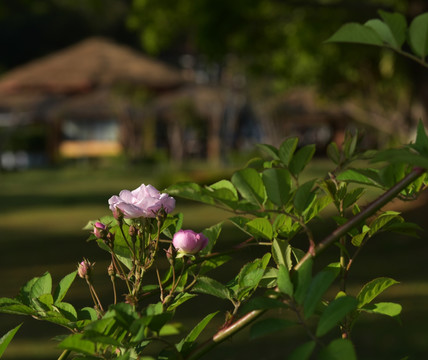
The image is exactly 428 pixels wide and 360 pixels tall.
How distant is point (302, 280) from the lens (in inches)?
44.9

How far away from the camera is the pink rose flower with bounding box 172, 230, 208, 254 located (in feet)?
4.38

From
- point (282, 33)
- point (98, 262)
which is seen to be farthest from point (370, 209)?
point (282, 33)

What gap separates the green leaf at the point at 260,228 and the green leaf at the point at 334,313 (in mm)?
324

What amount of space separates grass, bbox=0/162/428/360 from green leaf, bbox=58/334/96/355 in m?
0.20

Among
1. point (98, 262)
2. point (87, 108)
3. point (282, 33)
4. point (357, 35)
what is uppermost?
point (357, 35)

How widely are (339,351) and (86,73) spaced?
40927 mm

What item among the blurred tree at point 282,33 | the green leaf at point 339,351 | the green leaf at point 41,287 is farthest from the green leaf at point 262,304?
the blurred tree at point 282,33

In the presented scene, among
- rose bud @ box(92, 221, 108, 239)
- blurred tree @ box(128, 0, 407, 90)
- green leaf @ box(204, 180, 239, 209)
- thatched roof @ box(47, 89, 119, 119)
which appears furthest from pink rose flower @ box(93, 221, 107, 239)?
thatched roof @ box(47, 89, 119, 119)

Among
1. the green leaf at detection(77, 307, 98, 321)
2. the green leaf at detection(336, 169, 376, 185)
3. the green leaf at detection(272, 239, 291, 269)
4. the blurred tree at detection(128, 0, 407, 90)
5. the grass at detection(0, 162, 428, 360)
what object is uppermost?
the green leaf at detection(336, 169, 376, 185)

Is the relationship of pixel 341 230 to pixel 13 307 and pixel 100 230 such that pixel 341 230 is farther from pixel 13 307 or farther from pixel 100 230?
pixel 13 307

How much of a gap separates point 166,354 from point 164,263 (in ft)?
29.2

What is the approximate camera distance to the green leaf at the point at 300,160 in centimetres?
134

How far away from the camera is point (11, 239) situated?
12.8 m

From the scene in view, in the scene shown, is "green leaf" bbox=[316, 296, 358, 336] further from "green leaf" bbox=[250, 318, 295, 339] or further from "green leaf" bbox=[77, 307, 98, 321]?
"green leaf" bbox=[77, 307, 98, 321]
